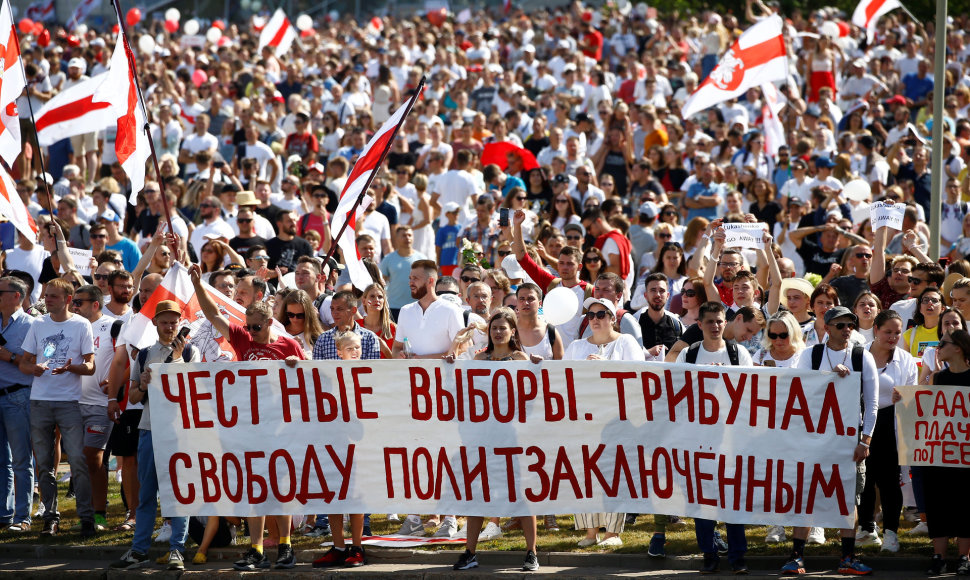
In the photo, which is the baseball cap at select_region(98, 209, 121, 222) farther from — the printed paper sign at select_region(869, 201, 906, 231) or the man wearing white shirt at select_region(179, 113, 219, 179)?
the printed paper sign at select_region(869, 201, 906, 231)

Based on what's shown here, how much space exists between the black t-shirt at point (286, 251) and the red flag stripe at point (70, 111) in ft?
7.25

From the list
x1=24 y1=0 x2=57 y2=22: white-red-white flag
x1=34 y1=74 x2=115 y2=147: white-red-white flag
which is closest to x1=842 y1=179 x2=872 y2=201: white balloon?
x1=34 y1=74 x2=115 y2=147: white-red-white flag

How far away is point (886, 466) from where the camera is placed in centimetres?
962

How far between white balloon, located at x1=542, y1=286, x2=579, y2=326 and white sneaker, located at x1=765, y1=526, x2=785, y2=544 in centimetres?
237

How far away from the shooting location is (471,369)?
31.6ft

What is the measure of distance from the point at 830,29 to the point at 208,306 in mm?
18238

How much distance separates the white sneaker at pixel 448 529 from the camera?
1052 cm

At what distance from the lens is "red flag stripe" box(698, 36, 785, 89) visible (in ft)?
50.8

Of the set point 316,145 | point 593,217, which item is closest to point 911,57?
point 316,145

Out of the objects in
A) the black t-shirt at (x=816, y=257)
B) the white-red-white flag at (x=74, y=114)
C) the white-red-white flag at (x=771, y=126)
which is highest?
the white-red-white flag at (x=74, y=114)

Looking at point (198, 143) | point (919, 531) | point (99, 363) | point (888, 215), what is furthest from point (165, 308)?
point (198, 143)

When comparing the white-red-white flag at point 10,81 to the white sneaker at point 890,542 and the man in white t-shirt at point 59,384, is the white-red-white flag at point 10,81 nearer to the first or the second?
the man in white t-shirt at point 59,384

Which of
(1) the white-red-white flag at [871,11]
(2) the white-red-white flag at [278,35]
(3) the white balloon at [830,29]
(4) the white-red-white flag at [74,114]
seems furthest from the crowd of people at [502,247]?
(1) the white-red-white flag at [871,11]

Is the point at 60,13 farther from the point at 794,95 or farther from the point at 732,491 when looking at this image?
the point at 732,491
